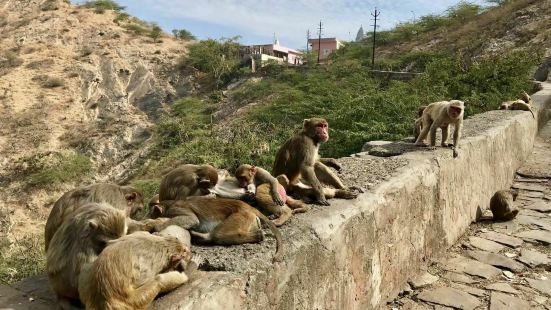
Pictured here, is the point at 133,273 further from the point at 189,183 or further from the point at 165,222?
the point at 189,183

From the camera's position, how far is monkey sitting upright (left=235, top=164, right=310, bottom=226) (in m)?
3.39

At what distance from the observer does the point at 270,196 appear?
351cm

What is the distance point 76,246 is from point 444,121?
17.3ft

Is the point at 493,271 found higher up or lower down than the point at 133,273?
lower down

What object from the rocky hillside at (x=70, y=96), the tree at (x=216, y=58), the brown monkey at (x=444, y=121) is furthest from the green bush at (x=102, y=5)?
the brown monkey at (x=444, y=121)

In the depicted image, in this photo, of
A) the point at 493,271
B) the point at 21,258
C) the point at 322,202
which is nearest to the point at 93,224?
the point at 322,202

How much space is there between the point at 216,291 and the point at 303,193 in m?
1.75

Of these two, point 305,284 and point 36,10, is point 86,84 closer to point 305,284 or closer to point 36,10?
point 36,10

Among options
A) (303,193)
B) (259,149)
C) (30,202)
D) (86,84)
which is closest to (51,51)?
(86,84)

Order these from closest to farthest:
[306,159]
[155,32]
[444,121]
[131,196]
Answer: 1. [131,196]
2. [306,159]
3. [444,121]
4. [155,32]

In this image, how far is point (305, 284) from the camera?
9.77 ft

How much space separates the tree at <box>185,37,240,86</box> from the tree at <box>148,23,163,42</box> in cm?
344

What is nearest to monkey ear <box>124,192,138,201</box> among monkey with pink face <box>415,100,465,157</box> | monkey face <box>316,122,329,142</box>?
monkey face <box>316,122,329,142</box>

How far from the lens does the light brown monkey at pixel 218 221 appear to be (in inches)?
115
